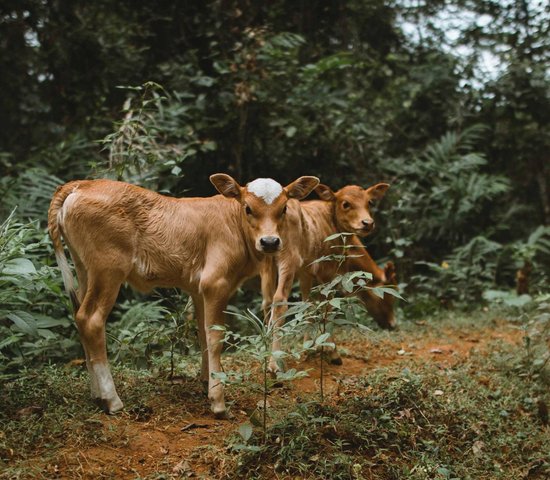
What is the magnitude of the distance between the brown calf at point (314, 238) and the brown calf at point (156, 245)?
3.59 feet

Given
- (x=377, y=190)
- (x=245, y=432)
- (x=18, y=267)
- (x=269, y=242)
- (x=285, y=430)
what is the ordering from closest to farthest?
(x=245, y=432)
(x=285, y=430)
(x=269, y=242)
(x=18, y=267)
(x=377, y=190)

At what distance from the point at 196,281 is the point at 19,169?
256 inches

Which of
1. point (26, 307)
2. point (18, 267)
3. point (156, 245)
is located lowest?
point (26, 307)

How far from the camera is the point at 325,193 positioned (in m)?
6.83

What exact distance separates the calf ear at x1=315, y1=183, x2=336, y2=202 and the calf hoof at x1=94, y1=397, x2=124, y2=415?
10.8ft

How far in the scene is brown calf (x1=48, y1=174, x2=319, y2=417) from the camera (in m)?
4.46

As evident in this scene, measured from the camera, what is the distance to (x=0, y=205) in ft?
27.0

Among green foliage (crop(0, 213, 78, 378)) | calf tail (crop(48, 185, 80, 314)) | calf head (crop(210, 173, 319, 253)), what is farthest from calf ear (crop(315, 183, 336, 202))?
calf tail (crop(48, 185, 80, 314))

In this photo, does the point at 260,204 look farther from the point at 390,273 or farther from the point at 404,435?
the point at 390,273

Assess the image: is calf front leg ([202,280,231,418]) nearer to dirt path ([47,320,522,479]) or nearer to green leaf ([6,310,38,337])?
dirt path ([47,320,522,479])

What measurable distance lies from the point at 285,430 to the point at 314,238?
2.66m

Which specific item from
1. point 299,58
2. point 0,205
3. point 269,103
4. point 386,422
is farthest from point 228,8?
point 386,422

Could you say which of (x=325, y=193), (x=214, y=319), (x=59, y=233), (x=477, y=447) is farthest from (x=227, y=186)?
(x=477, y=447)

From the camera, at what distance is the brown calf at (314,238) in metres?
5.96
